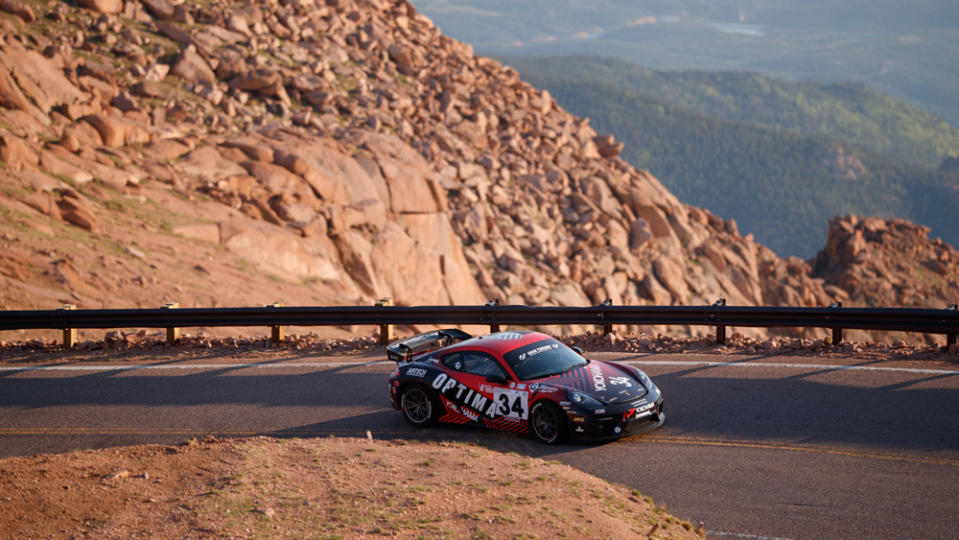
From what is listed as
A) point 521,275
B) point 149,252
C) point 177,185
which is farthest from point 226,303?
point 521,275

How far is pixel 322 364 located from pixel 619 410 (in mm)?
6211

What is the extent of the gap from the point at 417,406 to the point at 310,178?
58.9ft

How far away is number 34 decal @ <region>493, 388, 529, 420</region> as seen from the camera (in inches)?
427

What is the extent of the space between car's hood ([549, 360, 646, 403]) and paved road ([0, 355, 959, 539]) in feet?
1.98

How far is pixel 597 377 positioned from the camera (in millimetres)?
11102

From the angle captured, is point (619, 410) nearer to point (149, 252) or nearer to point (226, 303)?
point (226, 303)

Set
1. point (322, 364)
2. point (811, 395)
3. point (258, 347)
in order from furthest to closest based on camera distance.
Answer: point (258, 347)
point (322, 364)
point (811, 395)

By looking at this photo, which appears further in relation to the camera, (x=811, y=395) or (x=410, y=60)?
(x=410, y=60)

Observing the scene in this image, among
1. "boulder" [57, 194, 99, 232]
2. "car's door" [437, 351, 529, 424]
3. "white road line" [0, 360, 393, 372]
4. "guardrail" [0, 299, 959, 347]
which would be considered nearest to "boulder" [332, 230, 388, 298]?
"boulder" [57, 194, 99, 232]

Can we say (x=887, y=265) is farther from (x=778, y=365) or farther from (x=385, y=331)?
(x=385, y=331)

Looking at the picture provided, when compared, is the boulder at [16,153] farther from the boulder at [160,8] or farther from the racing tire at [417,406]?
the racing tire at [417,406]

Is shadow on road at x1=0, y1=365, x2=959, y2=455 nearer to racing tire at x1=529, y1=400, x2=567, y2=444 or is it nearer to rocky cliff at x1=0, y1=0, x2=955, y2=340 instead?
racing tire at x1=529, y1=400, x2=567, y2=444

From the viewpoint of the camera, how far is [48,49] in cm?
2967

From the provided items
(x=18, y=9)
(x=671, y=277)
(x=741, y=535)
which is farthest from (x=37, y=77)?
(x=741, y=535)
